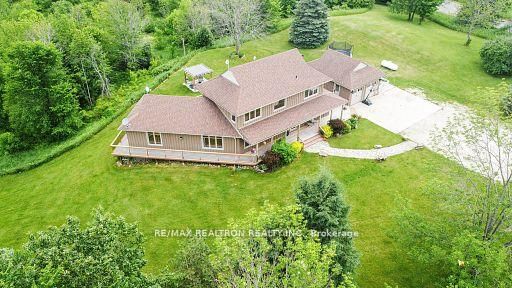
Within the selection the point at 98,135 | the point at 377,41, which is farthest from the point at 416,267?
the point at 377,41

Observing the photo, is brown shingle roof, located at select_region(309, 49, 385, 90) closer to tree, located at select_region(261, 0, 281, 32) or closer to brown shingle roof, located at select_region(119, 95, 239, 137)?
brown shingle roof, located at select_region(119, 95, 239, 137)

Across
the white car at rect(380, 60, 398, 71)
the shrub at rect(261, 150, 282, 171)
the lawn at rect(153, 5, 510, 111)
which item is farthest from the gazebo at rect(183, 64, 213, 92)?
the white car at rect(380, 60, 398, 71)

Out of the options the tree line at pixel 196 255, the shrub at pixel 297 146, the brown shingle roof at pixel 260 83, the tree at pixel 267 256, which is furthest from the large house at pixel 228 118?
the tree at pixel 267 256

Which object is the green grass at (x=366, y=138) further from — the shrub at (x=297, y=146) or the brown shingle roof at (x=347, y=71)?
the brown shingle roof at (x=347, y=71)

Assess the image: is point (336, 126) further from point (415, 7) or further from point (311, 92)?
point (415, 7)

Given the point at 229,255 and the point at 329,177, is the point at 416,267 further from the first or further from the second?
the point at 229,255
